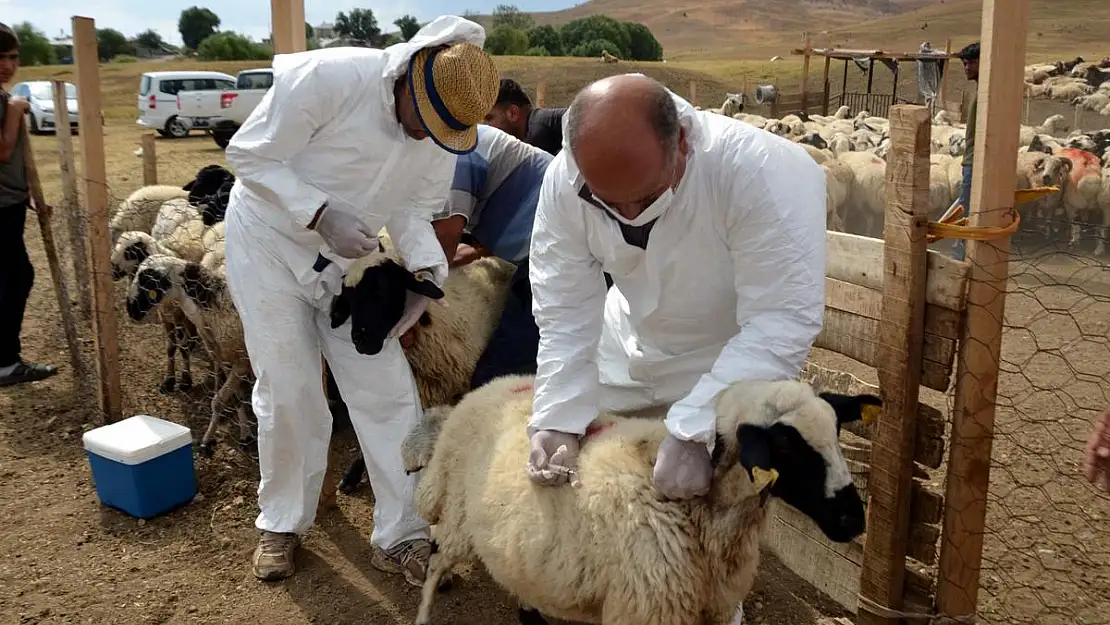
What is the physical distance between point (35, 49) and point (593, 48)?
3930 cm

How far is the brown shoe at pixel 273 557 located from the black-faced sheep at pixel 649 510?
110 centimetres

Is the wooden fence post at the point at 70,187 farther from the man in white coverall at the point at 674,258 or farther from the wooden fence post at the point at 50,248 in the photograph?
the man in white coverall at the point at 674,258

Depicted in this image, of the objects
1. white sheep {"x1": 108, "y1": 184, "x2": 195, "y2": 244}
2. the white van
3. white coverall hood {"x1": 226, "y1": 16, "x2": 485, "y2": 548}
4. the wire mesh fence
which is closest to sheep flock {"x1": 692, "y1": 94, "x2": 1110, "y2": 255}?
the wire mesh fence

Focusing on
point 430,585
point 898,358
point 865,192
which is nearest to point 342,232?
point 430,585

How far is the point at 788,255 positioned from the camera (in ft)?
6.81

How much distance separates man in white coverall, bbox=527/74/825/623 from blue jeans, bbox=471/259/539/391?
62.6 inches

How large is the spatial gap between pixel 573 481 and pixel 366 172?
143 cm

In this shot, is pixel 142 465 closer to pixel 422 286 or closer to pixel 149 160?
pixel 422 286

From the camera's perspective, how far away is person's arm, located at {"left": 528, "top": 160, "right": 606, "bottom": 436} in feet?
7.73

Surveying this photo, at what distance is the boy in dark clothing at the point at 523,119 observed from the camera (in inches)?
190

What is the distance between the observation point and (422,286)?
329 cm

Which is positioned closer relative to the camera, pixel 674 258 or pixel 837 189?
pixel 674 258

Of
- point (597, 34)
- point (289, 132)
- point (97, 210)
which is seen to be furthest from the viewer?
point (597, 34)

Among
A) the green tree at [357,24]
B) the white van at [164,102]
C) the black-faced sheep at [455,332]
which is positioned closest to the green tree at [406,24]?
the green tree at [357,24]
